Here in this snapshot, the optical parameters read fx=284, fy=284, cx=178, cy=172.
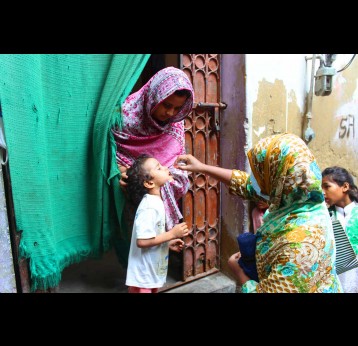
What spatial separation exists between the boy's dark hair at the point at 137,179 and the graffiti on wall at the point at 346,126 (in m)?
2.74

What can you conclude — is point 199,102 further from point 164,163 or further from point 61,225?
point 61,225

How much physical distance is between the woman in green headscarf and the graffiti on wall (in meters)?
2.61

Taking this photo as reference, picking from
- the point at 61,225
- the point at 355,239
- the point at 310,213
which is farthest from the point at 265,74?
the point at 61,225

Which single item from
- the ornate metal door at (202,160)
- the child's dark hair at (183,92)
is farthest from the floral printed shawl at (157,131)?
the ornate metal door at (202,160)

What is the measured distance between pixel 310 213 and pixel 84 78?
148 cm

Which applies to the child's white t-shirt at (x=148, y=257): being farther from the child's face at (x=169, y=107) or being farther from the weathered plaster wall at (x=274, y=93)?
the weathered plaster wall at (x=274, y=93)

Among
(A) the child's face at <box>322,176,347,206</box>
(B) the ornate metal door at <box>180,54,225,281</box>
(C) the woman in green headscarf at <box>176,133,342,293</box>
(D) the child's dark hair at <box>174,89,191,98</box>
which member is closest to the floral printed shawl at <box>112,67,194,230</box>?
(D) the child's dark hair at <box>174,89,191,98</box>

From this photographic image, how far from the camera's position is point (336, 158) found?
3.43 m

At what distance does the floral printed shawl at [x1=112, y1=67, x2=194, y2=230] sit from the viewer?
174 centimetres

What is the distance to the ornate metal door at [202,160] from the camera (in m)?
2.47

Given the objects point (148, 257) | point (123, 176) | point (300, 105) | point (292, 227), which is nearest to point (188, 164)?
point (123, 176)

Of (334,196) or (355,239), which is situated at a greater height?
(334,196)

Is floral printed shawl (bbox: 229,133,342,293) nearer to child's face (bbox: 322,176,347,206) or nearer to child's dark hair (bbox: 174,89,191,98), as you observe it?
child's dark hair (bbox: 174,89,191,98)
